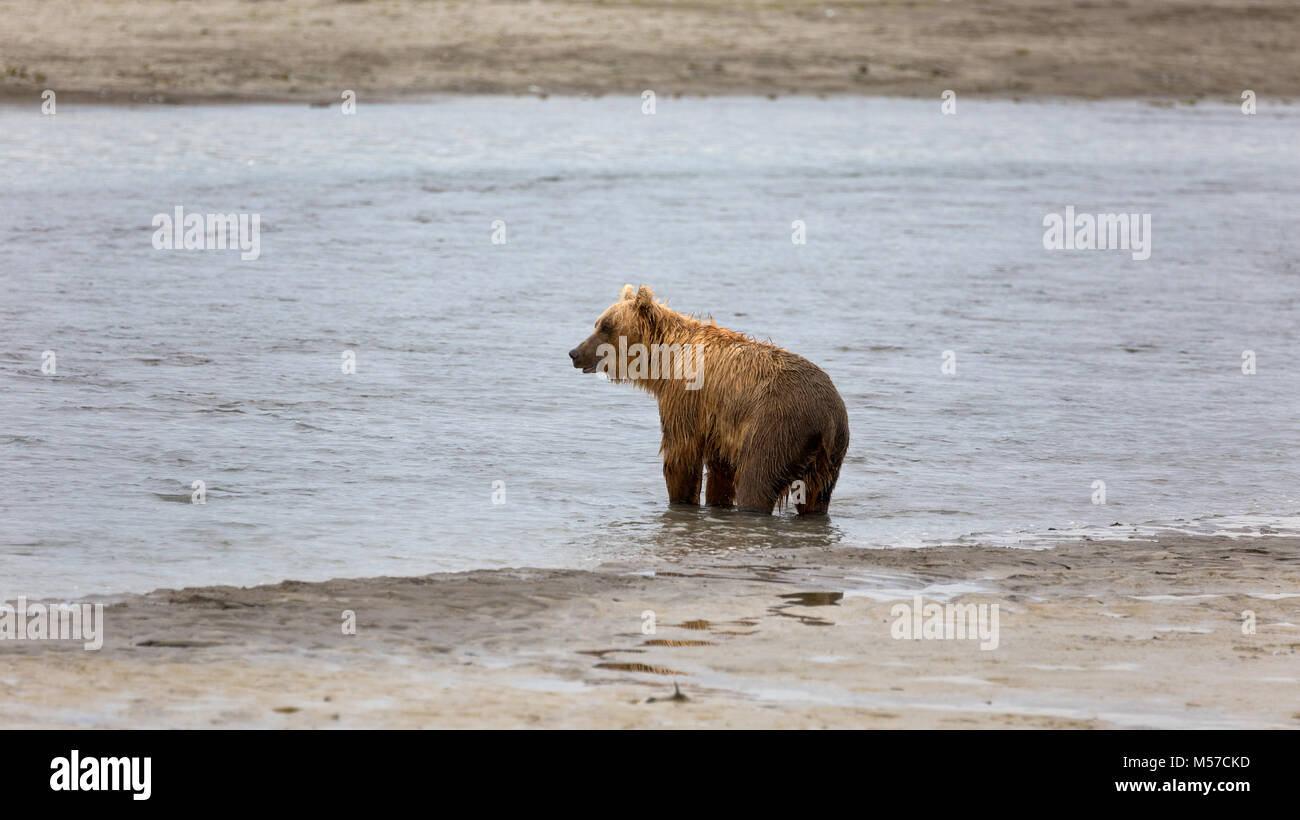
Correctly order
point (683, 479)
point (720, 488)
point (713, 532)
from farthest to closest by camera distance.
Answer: point (720, 488) → point (683, 479) → point (713, 532)

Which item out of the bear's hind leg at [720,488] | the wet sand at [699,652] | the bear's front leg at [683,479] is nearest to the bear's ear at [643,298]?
the bear's front leg at [683,479]

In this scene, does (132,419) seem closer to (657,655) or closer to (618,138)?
(657,655)

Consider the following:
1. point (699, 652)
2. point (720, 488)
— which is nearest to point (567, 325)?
point (720, 488)

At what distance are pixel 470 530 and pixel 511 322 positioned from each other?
7706 mm

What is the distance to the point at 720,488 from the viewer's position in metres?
10.6

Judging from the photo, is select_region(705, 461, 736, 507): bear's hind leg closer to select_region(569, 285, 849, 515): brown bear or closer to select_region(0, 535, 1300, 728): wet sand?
select_region(569, 285, 849, 515): brown bear

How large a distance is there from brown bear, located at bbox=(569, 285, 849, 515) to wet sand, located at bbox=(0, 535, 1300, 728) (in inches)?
45.0

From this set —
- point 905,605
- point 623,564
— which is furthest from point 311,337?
point 905,605

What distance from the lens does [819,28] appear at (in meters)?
36.9

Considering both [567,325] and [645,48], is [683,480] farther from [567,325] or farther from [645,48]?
[645,48]

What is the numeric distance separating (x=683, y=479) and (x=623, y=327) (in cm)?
100

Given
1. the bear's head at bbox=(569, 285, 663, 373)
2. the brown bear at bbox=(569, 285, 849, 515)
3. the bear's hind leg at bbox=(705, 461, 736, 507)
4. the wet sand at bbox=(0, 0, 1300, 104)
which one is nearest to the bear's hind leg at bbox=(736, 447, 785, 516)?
the brown bear at bbox=(569, 285, 849, 515)

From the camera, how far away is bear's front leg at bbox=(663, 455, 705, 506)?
34.3 feet

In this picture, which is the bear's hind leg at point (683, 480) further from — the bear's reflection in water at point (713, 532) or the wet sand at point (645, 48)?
the wet sand at point (645, 48)
